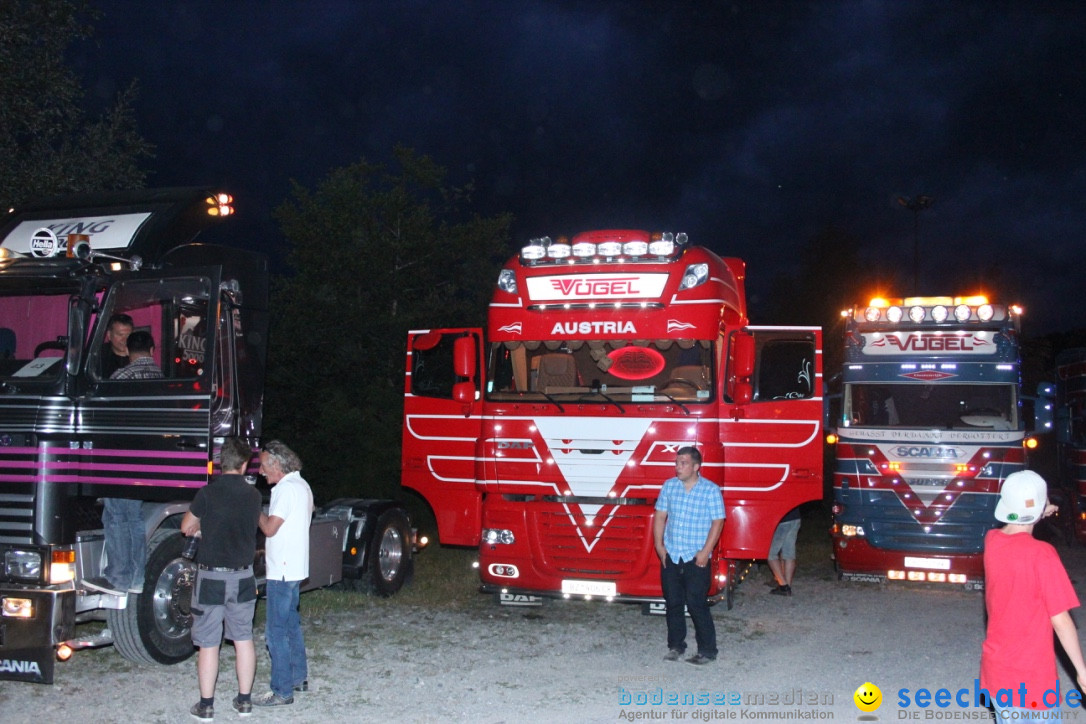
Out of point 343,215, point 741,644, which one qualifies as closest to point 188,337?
point 741,644

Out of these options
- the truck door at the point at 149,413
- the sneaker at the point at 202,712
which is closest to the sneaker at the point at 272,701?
the sneaker at the point at 202,712

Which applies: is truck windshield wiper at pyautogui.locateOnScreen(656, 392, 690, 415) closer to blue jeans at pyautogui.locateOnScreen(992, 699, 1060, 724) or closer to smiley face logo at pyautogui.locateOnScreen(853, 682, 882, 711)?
smiley face logo at pyautogui.locateOnScreen(853, 682, 882, 711)

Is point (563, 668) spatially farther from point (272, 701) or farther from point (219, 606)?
point (219, 606)

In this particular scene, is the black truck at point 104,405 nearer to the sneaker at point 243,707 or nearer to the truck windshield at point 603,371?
the sneaker at point 243,707

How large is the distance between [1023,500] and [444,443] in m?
6.42

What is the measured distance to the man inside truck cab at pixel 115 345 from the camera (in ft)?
23.5

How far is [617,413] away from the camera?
858 centimetres

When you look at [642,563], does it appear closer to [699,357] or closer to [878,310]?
[699,357]

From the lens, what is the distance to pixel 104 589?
271 inches

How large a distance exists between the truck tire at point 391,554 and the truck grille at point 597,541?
2451 millimetres

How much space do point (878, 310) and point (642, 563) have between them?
5169 millimetres

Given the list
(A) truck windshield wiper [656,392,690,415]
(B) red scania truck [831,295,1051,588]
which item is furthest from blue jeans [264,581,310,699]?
(B) red scania truck [831,295,1051,588]

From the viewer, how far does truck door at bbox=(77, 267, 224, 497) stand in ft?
22.9

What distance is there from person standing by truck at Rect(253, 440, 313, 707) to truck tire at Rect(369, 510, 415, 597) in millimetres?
3660
